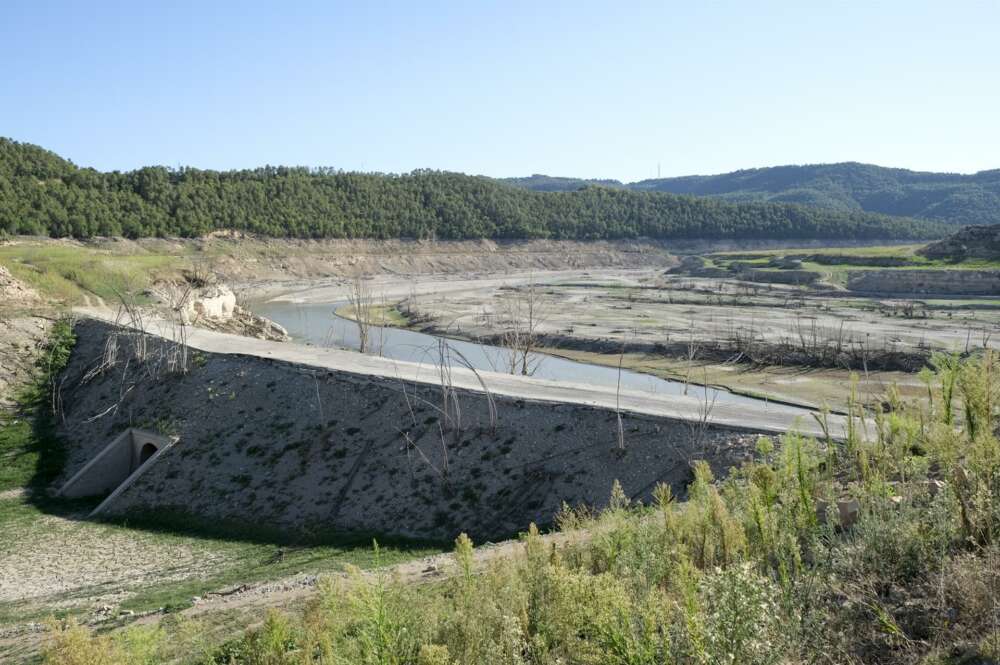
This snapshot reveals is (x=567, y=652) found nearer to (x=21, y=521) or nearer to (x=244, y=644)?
(x=244, y=644)

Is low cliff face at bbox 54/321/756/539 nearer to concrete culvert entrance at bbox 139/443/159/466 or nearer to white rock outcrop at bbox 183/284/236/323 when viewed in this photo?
concrete culvert entrance at bbox 139/443/159/466

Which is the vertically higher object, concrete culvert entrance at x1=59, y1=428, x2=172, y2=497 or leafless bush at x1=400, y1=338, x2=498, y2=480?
leafless bush at x1=400, y1=338, x2=498, y2=480

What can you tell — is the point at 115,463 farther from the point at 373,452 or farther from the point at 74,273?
the point at 74,273

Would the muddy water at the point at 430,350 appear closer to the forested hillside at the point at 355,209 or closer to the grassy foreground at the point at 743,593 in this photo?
the grassy foreground at the point at 743,593

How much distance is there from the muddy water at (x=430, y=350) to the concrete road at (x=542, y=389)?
1774 millimetres

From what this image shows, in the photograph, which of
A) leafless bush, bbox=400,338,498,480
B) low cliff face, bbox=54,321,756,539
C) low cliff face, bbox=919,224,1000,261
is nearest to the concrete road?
low cliff face, bbox=54,321,756,539

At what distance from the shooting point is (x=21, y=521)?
2644 centimetres

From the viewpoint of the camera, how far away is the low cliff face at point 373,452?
23.7 metres

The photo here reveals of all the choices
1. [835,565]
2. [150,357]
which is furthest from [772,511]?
[150,357]

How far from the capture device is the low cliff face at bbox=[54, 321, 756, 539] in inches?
932

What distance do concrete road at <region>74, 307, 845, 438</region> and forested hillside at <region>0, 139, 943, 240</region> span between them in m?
56.7

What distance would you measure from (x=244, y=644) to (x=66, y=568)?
1517 centimetres

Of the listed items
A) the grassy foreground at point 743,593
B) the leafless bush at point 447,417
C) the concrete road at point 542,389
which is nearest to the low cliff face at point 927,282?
the concrete road at point 542,389

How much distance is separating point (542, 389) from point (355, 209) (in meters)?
112
